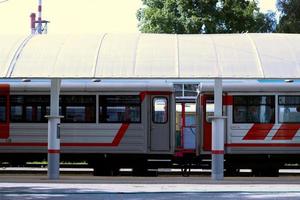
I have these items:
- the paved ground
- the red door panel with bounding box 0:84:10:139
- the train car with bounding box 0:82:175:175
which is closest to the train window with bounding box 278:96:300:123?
the train car with bounding box 0:82:175:175

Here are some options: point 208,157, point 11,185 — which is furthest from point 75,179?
point 208,157

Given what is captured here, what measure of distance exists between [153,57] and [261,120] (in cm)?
503

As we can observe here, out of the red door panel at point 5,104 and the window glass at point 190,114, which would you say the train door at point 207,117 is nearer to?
the window glass at point 190,114

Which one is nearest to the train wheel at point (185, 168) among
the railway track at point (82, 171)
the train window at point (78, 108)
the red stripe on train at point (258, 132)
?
the railway track at point (82, 171)

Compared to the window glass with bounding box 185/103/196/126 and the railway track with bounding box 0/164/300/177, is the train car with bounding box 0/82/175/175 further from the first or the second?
the window glass with bounding box 185/103/196/126

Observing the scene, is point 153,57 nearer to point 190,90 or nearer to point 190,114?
point 190,114

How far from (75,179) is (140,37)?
15.9 ft

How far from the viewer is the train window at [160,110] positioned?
2122cm

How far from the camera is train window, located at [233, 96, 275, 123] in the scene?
20.9 m

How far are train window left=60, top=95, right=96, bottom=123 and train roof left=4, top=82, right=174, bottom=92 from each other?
0.28 m

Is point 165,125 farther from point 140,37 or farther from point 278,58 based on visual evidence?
point 278,58

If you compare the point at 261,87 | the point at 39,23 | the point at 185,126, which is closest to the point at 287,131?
the point at 261,87

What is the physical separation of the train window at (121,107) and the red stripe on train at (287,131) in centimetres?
453

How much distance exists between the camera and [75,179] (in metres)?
17.3
